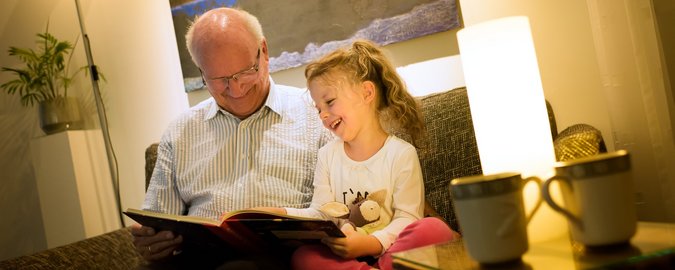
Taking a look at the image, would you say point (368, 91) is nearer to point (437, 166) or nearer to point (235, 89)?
point (437, 166)

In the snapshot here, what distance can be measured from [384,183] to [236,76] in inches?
28.3

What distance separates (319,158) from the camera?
1951 millimetres

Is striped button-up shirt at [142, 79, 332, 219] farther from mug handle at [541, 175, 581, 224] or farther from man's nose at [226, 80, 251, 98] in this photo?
mug handle at [541, 175, 581, 224]

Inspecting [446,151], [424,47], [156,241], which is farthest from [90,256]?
[424,47]

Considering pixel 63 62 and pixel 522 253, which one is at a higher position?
pixel 63 62

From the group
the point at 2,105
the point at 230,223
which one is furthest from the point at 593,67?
the point at 2,105

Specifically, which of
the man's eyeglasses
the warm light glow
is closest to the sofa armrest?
the man's eyeglasses

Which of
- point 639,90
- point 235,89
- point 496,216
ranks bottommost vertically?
point 496,216

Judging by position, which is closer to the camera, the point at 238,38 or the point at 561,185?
the point at 561,185

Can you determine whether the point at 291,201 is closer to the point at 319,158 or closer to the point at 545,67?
the point at 319,158

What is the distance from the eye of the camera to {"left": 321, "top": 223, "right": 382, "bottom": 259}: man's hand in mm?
1429

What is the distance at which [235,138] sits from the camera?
2209 millimetres

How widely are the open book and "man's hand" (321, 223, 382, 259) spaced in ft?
0.09

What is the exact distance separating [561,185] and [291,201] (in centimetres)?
125
